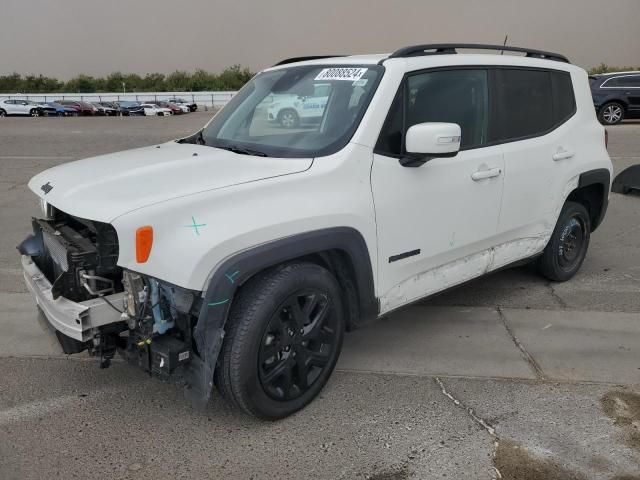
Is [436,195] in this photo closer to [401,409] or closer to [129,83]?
[401,409]

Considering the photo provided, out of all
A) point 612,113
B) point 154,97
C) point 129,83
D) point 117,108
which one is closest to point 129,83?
point 129,83

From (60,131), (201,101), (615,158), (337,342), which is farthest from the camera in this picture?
(201,101)

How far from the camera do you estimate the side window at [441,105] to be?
3336 mm

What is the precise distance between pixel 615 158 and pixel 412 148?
10460 mm

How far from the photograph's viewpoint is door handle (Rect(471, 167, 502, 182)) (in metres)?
3.70

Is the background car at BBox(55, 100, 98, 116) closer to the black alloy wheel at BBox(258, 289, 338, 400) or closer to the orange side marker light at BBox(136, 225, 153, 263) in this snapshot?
the black alloy wheel at BBox(258, 289, 338, 400)

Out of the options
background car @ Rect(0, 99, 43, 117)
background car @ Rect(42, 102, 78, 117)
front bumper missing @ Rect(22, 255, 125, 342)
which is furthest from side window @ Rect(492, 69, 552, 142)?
Result: background car @ Rect(0, 99, 43, 117)

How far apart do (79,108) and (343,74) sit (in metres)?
43.4

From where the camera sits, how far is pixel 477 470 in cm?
268

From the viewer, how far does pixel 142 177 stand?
9.57 feet

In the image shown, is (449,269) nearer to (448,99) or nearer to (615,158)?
(448,99)

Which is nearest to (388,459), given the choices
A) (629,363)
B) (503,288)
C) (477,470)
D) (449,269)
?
(477,470)

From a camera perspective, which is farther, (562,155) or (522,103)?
(562,155)

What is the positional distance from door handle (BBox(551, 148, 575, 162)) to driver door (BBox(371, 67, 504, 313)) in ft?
2.48
